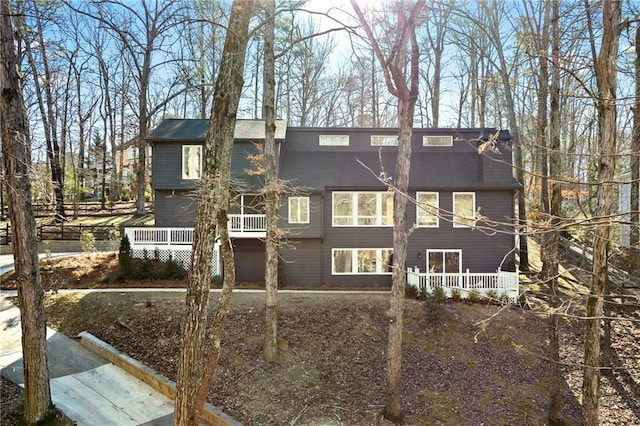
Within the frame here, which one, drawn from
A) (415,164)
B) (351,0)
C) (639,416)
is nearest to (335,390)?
(639,416)

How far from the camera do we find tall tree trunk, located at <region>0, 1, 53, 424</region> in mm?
5965

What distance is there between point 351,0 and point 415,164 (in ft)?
35.0

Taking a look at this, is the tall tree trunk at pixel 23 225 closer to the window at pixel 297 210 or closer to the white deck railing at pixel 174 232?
the white deck railing at pixel 174 232

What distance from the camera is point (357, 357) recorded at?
9758mm

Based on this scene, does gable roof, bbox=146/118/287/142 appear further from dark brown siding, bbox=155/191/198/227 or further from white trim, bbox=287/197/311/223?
white trim, bbox=287/197/311/223

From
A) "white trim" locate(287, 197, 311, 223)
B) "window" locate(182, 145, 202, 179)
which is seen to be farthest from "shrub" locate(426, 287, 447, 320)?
"window" locate(182, 145, 202, 179)

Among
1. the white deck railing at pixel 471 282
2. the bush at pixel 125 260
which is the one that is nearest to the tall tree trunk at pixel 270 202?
the white deck railing at pixel 471 282

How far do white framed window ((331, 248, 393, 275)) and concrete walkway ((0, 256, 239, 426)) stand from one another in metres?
8.33

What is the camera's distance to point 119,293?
1240 centimetres

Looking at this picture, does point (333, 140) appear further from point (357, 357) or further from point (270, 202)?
point (357, 357)

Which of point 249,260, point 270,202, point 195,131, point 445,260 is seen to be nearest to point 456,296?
point 445,260

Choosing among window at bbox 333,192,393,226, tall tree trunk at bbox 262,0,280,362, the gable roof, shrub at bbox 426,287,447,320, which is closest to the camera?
tall tree trunk at bbox 262,0,280,362

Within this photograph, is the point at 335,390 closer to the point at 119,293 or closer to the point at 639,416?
the point at 639,416

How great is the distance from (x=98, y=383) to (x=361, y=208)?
407 inches
